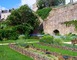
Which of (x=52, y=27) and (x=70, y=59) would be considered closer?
(x=70, y=59)

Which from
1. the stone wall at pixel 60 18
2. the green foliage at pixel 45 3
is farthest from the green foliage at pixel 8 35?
the green foliage at pixel 45 3

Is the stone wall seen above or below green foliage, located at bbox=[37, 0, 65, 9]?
below

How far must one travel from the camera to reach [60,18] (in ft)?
161

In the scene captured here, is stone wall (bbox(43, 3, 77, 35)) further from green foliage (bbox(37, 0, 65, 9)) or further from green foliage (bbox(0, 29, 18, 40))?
green foliage (bbox(0, 29, 18, 40))

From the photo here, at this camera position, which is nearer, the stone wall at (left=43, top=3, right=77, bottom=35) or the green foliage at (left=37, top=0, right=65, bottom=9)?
the stone wall at (left=43, top=3, right=77, bottom=35)

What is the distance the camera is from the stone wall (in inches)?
1860

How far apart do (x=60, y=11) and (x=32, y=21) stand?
5455mm

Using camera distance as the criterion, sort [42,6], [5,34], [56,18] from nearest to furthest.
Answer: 1. [5,34]
2. [56,18]
3. [42,6]

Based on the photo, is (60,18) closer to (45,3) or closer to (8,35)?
(45,3)

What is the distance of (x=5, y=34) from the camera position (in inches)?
1585

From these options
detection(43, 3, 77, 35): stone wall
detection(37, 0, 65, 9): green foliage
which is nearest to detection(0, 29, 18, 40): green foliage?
detection(43, 3, 77, 35): stone wall

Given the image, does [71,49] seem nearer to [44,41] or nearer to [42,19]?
[44,41]

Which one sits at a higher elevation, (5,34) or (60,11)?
(60,11)

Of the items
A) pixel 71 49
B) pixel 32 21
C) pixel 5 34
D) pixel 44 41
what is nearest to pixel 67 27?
pixel 32 21
